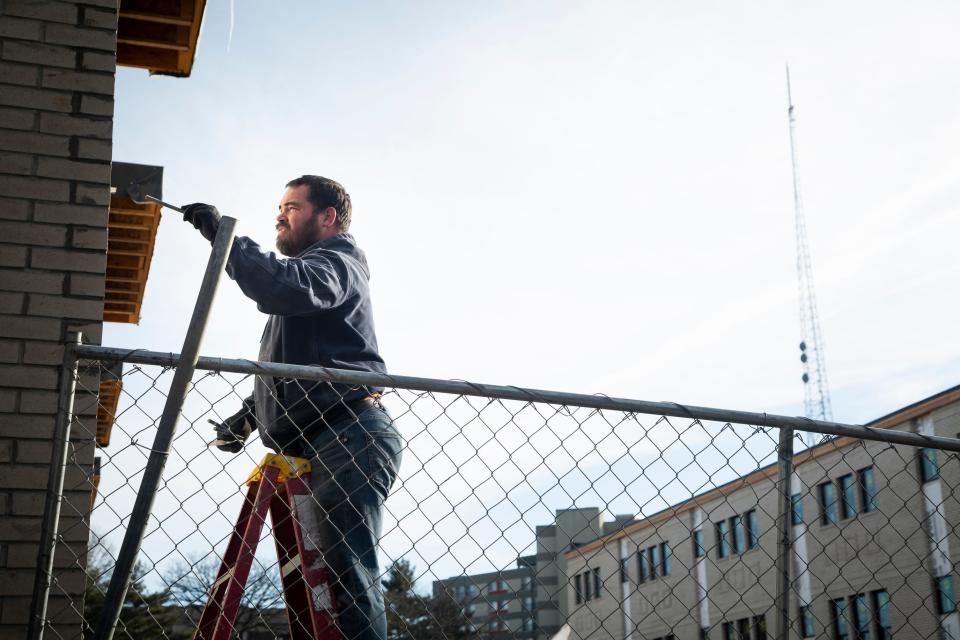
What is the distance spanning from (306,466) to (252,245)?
74 centimetres

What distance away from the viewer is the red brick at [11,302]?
3.02m

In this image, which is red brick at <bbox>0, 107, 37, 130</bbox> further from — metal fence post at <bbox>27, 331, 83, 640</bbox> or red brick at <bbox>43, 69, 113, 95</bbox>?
metal fence post at <bbox>27, 331, 83, 640</bbox>

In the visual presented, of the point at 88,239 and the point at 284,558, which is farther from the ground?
the point at 88,239

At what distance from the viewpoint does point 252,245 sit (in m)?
3.25

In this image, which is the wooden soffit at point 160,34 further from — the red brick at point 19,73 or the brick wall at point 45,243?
the red brick at point 19,73

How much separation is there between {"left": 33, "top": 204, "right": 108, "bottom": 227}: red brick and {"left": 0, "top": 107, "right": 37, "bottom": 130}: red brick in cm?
29

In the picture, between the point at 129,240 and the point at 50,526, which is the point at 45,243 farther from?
the point at 129,240

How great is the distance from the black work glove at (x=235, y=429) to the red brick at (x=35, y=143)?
1191 mm

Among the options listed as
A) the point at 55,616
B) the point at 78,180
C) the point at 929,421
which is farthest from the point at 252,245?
the point at 929,421

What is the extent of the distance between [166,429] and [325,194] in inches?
76.7

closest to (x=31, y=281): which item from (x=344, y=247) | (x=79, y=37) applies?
(x=79, y=37)

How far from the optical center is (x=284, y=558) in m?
3.49

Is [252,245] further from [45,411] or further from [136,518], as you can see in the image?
[136,518]

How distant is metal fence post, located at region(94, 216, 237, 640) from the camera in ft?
7.57
